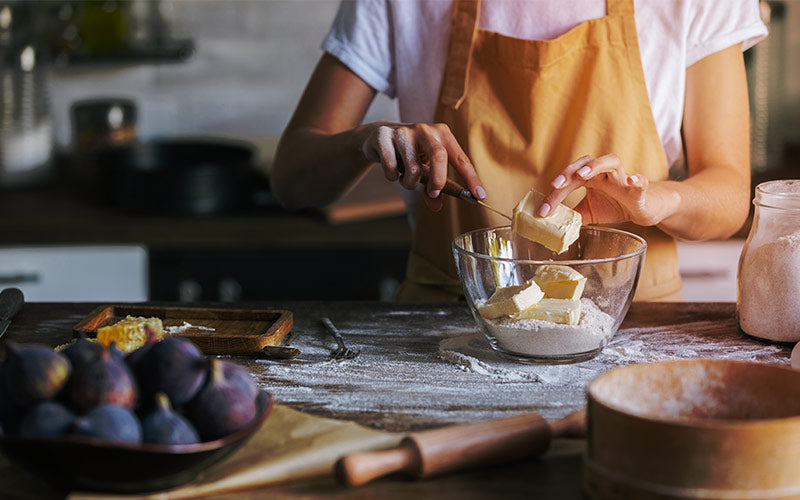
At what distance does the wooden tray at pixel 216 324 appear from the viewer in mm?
1233

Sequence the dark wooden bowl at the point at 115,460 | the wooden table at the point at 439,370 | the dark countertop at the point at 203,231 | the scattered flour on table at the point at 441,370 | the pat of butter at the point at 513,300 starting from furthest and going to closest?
the dark countertop at the point at 203,231, the pat of butter at the point at 513,300, the scattered flour on table at the point at 441,370, the wooden table at the point at 439,370, the dark wooden bowl at the point at 115,460

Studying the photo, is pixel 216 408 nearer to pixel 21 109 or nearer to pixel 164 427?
pixel 164 427

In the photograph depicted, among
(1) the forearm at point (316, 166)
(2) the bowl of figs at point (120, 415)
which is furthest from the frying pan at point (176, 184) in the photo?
(2) the bowl of figs at point (120, 415)

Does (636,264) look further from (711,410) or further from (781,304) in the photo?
(711,410)

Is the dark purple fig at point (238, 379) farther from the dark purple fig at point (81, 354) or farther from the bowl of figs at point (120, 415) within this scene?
the dark purple fig at point (81, 354)

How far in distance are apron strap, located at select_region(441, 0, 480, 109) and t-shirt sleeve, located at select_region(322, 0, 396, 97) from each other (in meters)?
0.12

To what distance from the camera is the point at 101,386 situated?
0.80m

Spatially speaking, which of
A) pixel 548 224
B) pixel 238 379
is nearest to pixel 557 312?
pixel 548 224

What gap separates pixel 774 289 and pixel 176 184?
1.62 metres

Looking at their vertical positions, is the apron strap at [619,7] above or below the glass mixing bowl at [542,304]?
above

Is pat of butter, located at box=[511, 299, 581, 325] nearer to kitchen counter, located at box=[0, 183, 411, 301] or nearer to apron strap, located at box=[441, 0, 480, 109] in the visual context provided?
apron strap, located at box=[441, 0, 480, 109]

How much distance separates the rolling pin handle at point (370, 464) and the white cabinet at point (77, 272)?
1.70 m

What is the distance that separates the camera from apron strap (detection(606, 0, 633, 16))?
1577 mm

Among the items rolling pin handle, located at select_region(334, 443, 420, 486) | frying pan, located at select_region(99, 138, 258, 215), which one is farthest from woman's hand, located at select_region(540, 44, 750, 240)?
frying pan, located at select_region(99, 138, 258, 215)
